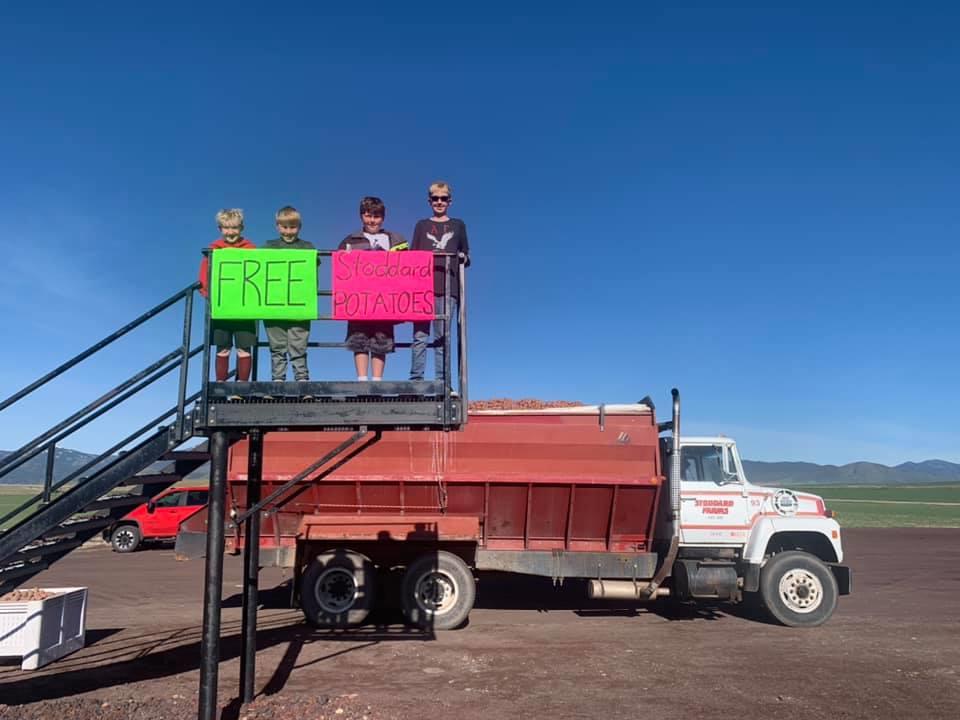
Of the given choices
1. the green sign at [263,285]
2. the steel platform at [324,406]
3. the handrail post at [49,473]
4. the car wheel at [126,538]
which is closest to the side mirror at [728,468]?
the steel platform at [324,406]

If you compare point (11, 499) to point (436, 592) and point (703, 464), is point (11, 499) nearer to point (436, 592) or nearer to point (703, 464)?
point (436, 592)

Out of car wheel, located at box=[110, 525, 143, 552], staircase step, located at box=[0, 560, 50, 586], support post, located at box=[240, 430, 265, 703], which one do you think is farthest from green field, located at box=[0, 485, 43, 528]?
support post, located at box=[240, 430, 265, 703]

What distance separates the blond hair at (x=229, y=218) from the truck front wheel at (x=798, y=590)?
8.95 meters

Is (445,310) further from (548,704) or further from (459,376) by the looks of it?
(548,704)

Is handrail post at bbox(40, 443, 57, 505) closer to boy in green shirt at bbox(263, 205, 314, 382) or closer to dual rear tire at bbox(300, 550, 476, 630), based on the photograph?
boy in green shirt at bbox(263, 205, 314, 382)

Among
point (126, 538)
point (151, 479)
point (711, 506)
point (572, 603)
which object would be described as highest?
point (151, 479)

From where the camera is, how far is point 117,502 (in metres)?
6.39

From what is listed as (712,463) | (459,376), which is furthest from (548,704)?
(712,463)

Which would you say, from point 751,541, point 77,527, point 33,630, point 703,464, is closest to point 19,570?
point 77,527

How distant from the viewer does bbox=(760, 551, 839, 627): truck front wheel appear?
10492 millimetres

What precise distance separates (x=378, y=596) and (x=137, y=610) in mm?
4377

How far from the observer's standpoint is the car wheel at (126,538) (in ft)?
66.0

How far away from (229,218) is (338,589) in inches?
235

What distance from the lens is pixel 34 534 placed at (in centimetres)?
A: 569
